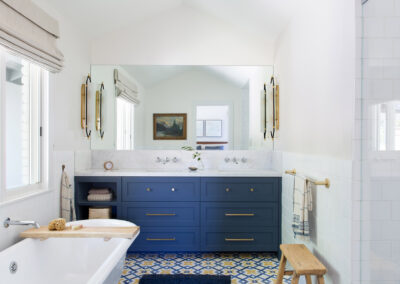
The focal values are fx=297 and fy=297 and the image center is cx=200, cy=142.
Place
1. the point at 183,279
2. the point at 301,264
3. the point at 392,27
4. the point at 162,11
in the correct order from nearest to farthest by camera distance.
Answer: the point at 392,27
the point at 301,264
the point at 183,279
the point at 162,11

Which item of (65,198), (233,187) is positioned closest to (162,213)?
(233,187)

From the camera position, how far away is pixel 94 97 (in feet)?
11.4

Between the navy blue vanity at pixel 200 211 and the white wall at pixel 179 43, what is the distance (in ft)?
4.67

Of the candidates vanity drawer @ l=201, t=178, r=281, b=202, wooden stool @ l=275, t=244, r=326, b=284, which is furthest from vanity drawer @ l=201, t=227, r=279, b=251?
wooden stool @ l=275, t=244, r=326, b=284

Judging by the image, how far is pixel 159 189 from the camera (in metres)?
3.11

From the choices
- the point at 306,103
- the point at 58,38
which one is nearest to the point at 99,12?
the point at 58,38

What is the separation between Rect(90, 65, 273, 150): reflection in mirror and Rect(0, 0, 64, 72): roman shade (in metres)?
0.99

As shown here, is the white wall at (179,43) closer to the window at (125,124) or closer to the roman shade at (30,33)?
the window at (125,124)

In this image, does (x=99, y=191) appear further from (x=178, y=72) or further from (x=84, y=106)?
(x=178, y=72)

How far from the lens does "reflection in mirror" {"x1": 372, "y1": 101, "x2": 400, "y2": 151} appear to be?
133 centimetres

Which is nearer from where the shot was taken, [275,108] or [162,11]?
[275,108]

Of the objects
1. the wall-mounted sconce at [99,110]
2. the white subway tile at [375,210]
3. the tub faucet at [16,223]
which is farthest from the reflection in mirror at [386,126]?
the wall-mounted sconce at [99,110]

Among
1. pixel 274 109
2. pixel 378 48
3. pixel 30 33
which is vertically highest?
pixel 30 33

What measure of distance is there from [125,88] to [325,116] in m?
2.38
